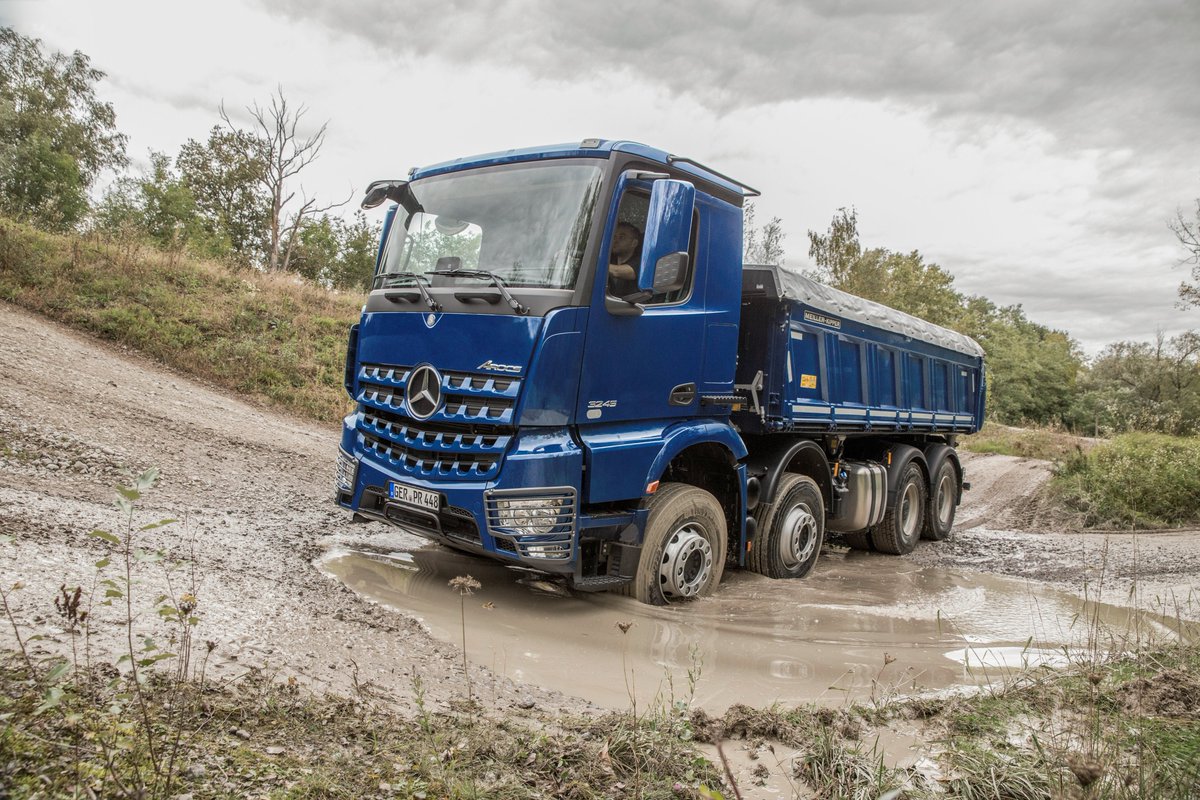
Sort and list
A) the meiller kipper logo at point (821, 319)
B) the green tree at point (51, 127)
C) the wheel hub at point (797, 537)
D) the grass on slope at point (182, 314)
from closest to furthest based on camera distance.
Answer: the wheel hub at point (797, 537), the meiller kipper logo at point (821, 319), the grass on slope at point (182, 314), the green tree at point (51, 127)

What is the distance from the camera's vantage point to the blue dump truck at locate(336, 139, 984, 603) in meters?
4.58

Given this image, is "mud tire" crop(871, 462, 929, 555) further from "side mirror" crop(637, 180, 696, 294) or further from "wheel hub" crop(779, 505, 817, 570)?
"side mirror" crop(637, 180, 696, 294)

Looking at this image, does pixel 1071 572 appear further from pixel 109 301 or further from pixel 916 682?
pixel 109 301

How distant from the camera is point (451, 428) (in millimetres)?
4777

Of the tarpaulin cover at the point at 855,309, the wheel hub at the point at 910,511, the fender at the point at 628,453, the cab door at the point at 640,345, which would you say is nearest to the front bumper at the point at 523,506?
the fender at the point at 628,453

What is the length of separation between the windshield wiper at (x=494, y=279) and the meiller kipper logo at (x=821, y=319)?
10.4 feet

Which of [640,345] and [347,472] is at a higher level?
[640,345]

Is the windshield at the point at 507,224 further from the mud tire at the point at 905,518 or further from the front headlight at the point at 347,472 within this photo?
the mud tire at the point at 905,518

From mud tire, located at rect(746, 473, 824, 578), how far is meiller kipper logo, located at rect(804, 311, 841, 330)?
55.6 inches

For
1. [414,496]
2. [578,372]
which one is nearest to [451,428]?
[414,496]

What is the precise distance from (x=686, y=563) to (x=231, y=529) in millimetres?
3401

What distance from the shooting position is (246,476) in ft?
25.6

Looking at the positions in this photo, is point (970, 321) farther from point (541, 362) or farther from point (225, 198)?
point (541, 362)

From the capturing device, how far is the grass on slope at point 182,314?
1259 centimetres
